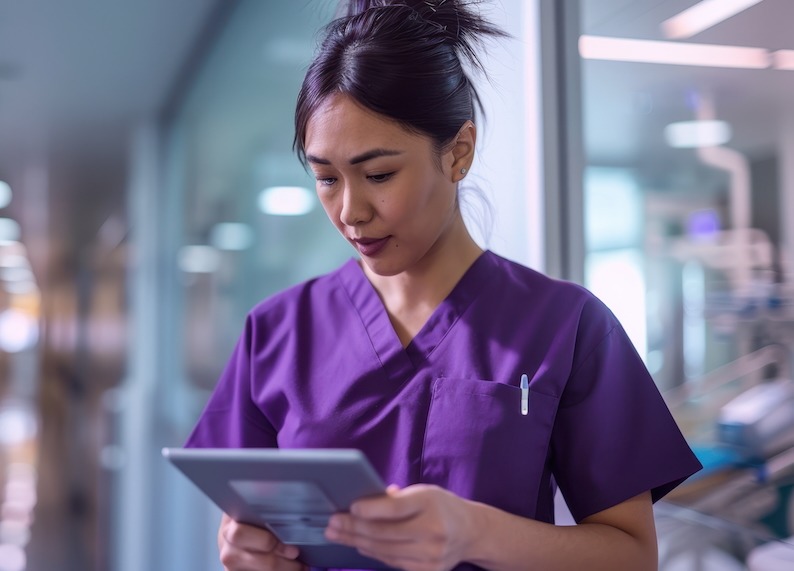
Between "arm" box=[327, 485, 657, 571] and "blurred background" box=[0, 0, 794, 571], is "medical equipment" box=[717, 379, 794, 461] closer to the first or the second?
"blurred background" box=[0, 0, 794, 571]

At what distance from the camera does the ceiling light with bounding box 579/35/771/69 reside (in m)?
0.87

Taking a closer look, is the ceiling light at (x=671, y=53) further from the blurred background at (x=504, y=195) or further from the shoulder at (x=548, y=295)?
the shoulder at (x=548, y=295)

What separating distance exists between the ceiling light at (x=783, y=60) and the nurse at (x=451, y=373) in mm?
318

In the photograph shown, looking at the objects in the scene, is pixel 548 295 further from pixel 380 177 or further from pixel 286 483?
pixel 286 483

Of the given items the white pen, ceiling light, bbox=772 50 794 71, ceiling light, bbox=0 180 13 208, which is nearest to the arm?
the white pen

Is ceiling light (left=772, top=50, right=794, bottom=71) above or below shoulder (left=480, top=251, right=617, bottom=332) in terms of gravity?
above

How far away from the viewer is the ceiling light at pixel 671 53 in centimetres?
87

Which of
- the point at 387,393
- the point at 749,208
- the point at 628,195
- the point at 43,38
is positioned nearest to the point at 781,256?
the point at 749,208

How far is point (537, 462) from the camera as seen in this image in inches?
30.7

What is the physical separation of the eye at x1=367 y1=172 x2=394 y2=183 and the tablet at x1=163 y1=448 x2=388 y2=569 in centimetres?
28

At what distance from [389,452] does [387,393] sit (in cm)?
6

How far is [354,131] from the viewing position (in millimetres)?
763

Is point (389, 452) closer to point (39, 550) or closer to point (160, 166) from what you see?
point (160, 166)

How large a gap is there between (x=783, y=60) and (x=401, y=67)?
1.32 feet
